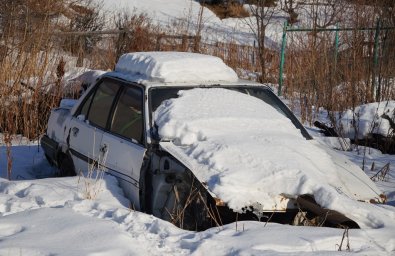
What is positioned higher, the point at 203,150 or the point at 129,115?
the point at 129,115

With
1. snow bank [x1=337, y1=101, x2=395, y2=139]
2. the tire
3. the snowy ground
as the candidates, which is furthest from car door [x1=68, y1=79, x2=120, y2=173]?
snow bank [x1=337, y1=101, x2=395, y2=139]

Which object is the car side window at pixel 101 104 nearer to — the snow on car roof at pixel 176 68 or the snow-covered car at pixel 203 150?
the snow-covered car at pixel 203 150

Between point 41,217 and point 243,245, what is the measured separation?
1555 millimetres

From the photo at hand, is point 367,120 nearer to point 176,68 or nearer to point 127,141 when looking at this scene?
point 176,68

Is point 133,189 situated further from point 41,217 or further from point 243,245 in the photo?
point 243,245

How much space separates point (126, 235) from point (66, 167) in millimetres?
2857

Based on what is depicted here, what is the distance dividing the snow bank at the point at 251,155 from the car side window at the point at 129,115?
0.24 metres

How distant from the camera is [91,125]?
710cm

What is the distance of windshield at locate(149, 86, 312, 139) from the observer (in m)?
6.41

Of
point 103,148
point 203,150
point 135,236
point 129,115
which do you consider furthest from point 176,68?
point 135,236

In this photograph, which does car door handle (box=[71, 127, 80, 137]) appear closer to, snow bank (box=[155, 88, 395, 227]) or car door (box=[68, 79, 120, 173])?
car door (box=[68, 79, 120, 173])

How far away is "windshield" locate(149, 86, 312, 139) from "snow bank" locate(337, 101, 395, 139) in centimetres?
358

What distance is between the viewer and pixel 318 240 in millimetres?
4754

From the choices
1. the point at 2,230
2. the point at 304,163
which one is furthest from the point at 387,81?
the point at 2,230
